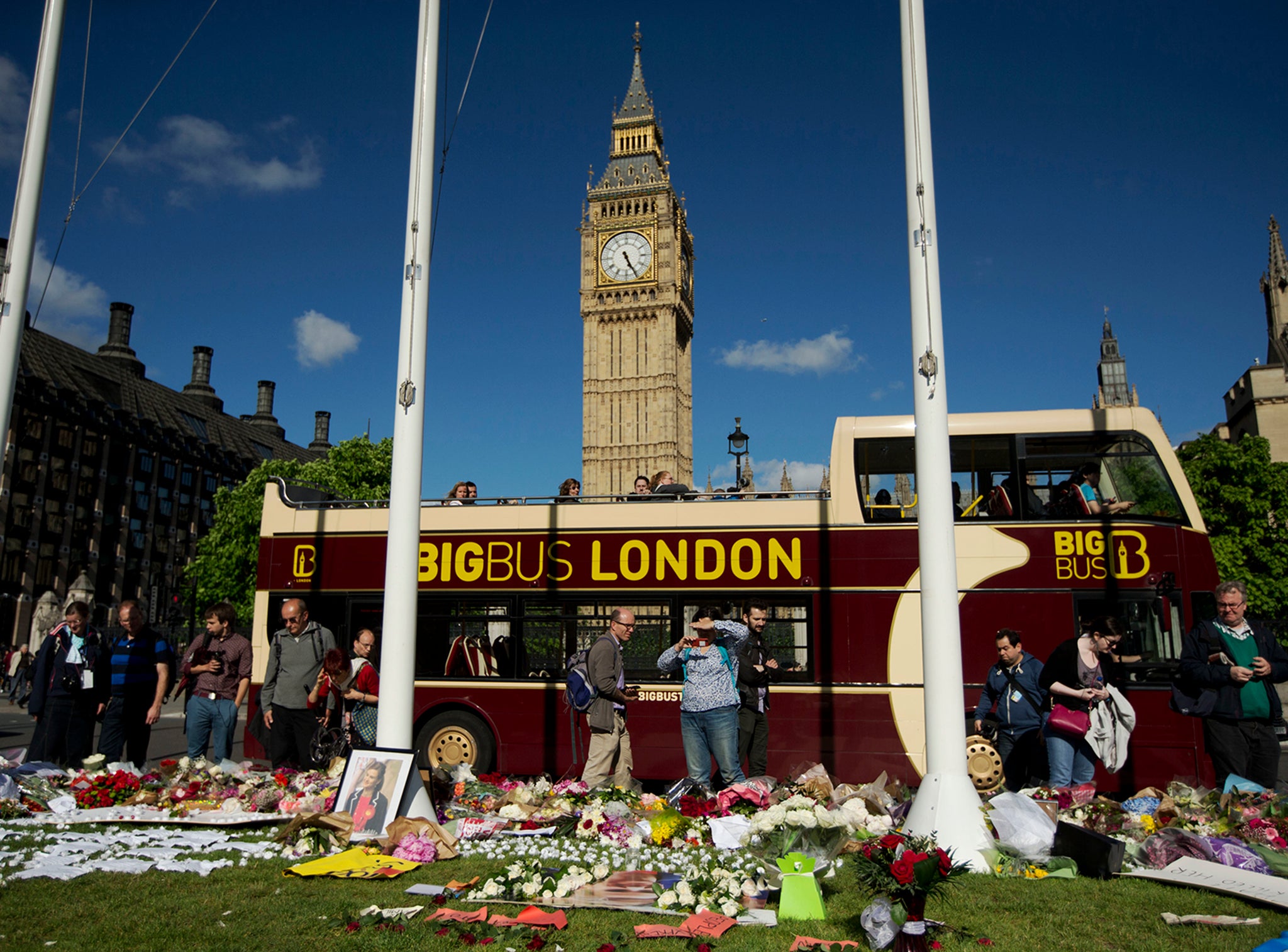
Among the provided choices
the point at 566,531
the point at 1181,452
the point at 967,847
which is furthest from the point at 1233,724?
the point at 1181,452

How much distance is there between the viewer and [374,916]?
5.00 metres

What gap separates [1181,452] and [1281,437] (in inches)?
821

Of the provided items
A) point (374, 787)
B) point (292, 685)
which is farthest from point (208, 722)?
point (374, 787)

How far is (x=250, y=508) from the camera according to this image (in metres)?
39.3

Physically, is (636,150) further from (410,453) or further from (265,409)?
(410,453)

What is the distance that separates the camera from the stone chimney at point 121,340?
262 feet

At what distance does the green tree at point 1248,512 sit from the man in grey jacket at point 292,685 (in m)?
37.7

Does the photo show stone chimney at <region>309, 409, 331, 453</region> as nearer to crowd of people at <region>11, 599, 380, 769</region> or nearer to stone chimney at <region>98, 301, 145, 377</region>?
stone chimney at <region>98, 301, 145, 377</region>

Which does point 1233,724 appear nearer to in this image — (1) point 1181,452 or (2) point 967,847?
(2) point 967,847

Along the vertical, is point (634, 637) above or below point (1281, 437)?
below

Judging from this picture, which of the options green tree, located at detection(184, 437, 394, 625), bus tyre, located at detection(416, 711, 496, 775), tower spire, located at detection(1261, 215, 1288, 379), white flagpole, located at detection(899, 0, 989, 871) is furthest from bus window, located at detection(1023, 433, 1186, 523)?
tower spire, located at detection(1261, 215, 1288, 379)

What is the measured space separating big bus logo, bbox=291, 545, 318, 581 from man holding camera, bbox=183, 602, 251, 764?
206 cm

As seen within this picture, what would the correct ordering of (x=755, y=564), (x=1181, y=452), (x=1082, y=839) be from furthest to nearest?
(x=1181, y=452), (x=755, y=564), (x=1082, y=839)

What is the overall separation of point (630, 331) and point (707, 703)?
267ft
